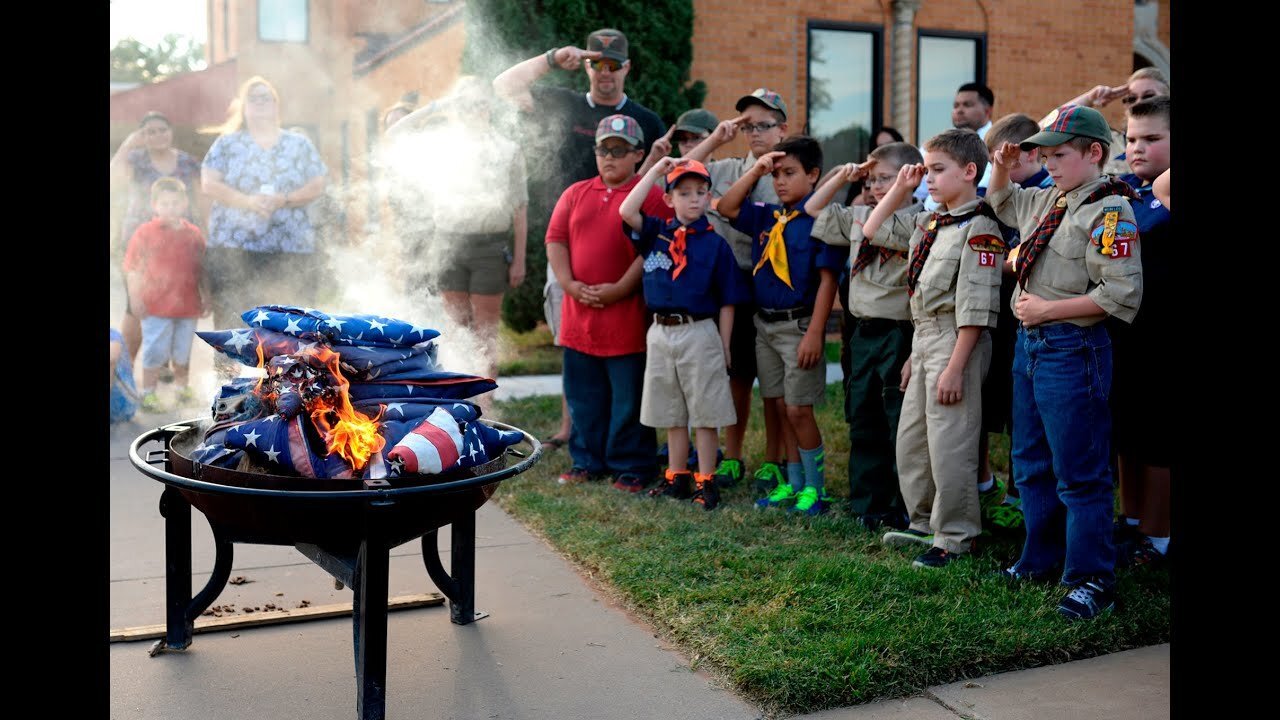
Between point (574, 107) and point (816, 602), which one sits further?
point (574, 107)

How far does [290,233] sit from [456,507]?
14.7 ft

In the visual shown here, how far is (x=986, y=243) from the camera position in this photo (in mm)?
3930

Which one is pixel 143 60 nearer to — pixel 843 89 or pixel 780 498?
pixel 843 89

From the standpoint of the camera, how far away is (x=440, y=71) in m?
8.75

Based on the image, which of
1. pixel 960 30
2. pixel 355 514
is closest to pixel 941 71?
pixel 960 30

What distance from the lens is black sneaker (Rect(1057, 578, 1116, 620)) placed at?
3471 millimetres

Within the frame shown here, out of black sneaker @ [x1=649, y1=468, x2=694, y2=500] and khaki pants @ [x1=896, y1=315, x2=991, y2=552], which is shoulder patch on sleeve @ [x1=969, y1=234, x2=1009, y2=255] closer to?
khaki pants @ [x1=896, y1=315, x2=991, y2=552]

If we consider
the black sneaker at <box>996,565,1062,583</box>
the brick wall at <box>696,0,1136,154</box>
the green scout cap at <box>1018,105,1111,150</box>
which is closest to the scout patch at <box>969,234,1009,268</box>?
the green scout cap at <box>1018,105,1111,150</box>

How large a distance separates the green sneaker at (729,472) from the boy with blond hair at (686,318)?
293 mm

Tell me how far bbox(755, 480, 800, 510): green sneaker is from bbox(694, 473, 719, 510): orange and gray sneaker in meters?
0.20

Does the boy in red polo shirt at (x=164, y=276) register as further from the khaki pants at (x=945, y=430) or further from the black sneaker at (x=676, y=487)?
the khaki pants at (x=945, y=430)

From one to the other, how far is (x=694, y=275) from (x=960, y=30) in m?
8.21
